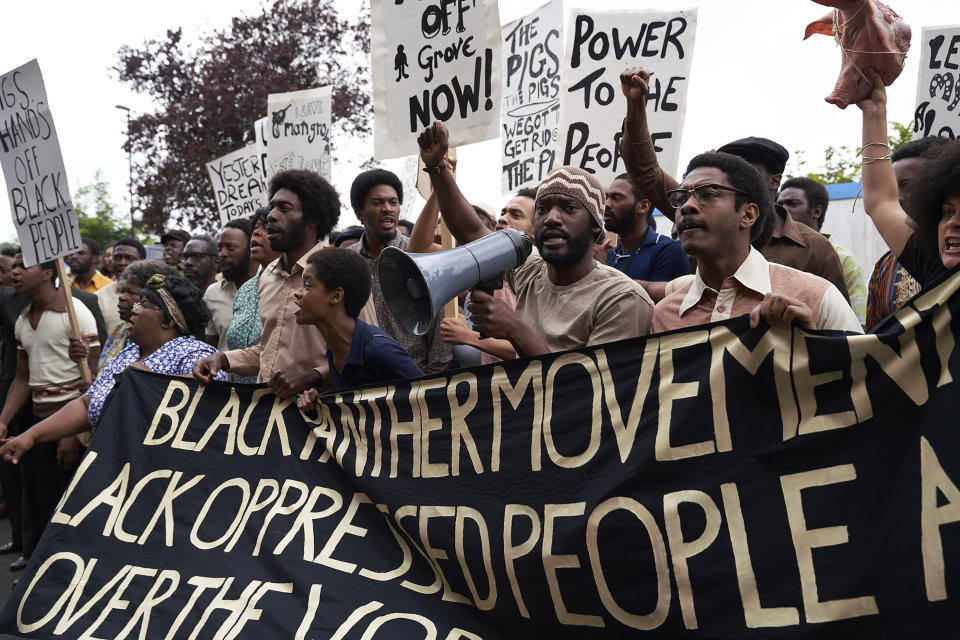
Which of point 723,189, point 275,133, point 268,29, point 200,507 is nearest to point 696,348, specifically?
point 723,189

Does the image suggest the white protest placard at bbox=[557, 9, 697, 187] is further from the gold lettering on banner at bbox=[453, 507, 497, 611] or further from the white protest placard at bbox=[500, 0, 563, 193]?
the gold lettering on banner at bbox=[453, 507, 497, 611]

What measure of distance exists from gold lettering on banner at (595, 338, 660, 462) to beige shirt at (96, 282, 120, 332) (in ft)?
18.4

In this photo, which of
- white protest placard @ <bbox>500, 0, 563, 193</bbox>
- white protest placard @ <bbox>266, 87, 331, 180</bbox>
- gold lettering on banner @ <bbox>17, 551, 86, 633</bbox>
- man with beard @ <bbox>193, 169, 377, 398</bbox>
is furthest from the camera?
white protest placard @ <bbox>266, 87, 331, 180</bbox>

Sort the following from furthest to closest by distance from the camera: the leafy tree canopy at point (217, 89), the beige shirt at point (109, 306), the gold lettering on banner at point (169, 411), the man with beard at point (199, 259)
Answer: the leafy tree canopy at point (217, 89), the beige shirt at point (109, 306), the man with beard at point (199, 259), the gold lettering on banner at point (169, 411)

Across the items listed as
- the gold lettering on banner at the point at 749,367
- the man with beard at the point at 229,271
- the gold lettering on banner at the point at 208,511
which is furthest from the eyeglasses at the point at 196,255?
the gold lettering on banner at the point at 749,367

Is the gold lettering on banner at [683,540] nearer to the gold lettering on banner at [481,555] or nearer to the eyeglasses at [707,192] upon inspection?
the gold lettering on banner at [481,555]

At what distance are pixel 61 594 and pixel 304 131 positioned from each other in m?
4.84

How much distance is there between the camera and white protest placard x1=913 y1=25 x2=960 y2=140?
218 inches

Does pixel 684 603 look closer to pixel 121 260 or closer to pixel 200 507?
pixel 200 507

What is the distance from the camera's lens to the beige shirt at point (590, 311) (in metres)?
3.26

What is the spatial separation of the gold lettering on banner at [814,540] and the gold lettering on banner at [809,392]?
123 mm

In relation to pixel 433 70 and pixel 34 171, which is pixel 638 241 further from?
pixel 34 171

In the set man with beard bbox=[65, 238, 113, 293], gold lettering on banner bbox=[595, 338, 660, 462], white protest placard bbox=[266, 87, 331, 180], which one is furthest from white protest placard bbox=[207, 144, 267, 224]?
gold lettering on banner bbox=[595, 338, 660, 462]

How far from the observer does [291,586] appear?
3.29 meters
